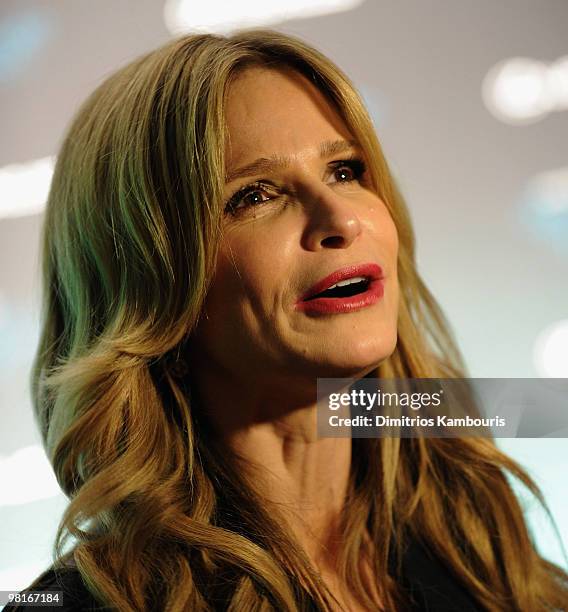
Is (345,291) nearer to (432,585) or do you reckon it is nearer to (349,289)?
(349,289)

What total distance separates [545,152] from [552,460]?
1.82 ft

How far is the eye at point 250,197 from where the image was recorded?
0.96 metres

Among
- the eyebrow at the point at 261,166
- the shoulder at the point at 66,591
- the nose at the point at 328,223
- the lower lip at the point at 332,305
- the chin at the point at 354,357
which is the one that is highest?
the eyebrow at the point at 261,166

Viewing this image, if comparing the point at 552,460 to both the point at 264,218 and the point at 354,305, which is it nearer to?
the point at 354,305

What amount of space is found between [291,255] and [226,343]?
14cm

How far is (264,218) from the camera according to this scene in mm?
950

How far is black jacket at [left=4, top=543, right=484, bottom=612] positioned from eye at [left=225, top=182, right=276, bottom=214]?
1.63 feet

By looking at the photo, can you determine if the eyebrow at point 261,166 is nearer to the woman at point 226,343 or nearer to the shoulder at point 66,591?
the woman at point 226,343

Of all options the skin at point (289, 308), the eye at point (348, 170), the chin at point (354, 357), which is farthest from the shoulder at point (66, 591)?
the eye at point (348, 170)

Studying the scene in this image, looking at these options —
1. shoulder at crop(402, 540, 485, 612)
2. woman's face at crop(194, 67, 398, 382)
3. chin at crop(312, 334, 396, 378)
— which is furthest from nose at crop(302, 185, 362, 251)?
shoulder at crop(402, 540, 485, 612)

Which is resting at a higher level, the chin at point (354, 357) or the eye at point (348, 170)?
the eye at point (348, 170)


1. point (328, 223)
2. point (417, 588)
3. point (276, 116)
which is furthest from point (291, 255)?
point (417, 588)

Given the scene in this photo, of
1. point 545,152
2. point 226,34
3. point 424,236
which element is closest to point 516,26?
point 545,152

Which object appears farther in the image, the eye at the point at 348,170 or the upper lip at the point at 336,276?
the eye at the point at 348,170
